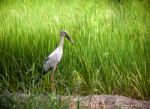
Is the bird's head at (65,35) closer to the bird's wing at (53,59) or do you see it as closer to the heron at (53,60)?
the heron at (53,60)

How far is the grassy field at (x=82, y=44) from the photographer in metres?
3.98

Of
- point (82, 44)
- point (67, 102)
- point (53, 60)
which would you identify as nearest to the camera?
point (67, 102)

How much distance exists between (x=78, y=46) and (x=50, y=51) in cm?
19

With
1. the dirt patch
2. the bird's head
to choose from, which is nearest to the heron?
the bird's head

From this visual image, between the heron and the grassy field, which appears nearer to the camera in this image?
the heron

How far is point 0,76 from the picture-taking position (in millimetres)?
4070

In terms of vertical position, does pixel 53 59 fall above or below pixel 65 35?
below

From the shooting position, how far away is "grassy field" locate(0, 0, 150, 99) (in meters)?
3.98

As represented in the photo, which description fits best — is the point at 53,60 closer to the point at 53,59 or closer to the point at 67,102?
the point at 53,59

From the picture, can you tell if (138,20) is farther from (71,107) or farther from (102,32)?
(71,107)

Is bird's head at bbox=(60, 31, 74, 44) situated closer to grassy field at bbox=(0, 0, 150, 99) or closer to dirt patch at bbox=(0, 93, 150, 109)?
grassy field at bbox=(0, 0, 150, 99)

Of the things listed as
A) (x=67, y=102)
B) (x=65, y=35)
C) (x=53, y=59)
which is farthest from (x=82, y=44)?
(x=67, y=102)

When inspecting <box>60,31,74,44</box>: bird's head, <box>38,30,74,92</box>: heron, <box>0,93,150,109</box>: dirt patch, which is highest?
<box>60,31,74,44</box>: bird's head

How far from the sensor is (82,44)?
4039 millimetres
